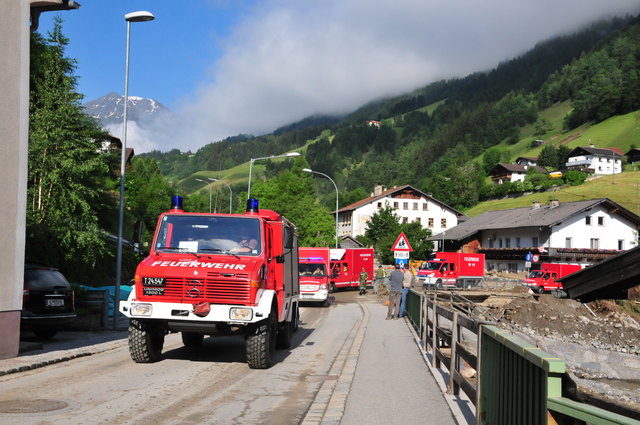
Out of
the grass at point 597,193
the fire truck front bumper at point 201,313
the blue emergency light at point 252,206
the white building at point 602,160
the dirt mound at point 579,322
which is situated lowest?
the dirt mound at point 579,322

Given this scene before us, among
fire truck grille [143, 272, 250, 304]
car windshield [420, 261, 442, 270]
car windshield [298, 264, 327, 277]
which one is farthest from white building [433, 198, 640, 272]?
fire truck grille [143, 272, 250, 304]

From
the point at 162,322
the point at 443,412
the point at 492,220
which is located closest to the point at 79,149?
the point at 162,322

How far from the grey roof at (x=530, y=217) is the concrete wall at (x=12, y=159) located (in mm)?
63912

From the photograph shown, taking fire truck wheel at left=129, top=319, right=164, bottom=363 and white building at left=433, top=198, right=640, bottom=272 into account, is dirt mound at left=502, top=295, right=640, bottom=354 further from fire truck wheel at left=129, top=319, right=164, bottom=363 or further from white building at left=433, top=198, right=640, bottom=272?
white building at left=433, top=198, right=640, bottom=272

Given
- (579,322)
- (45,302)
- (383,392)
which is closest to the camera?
(383,392)

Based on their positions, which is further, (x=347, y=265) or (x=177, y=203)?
(x=347, y=265)

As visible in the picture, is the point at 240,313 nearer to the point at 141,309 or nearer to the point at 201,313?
the point at 201,313

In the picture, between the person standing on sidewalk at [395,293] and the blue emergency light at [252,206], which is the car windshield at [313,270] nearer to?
the person standing on sidewalk at [395,293]

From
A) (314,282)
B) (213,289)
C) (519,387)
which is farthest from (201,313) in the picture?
(314,282)

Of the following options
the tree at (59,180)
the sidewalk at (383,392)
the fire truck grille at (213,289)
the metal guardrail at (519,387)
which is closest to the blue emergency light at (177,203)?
the fire truck grille at (213,289)

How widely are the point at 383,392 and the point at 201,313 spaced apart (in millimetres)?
3422

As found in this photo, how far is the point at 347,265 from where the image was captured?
48469mm

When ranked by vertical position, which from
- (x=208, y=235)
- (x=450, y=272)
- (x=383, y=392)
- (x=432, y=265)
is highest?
(x=208, y=235)

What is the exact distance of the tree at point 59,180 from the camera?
77.9 ft
